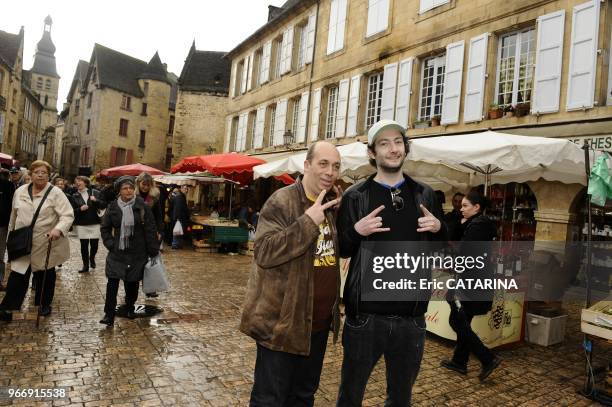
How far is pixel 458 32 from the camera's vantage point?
11.3 meters

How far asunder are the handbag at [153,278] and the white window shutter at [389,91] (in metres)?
9.44

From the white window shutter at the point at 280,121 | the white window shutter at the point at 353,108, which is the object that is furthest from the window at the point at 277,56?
the white window shutter at the point at 353,108

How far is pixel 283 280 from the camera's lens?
2105mm

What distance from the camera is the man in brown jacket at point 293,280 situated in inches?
79.9

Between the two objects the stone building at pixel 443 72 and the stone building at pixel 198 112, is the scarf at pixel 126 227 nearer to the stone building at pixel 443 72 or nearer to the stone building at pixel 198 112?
the stone building at pixel 443 72

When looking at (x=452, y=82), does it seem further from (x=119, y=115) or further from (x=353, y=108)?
(x=119, y=115)

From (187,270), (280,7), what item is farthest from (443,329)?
(280,7)

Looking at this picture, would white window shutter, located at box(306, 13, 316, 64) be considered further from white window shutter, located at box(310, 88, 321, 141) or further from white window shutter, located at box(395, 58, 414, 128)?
white window shutter, located at box(395, 58, 414, 128)

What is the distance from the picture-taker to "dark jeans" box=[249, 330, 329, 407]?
2.13 meters

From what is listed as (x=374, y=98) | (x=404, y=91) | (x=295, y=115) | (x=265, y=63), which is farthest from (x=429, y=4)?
(x=265, y=63)

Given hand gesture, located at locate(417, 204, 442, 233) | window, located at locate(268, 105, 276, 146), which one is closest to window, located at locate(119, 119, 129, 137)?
window, located at locate(268, 105, 276, 146)

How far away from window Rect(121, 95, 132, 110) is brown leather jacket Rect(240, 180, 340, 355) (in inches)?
1709

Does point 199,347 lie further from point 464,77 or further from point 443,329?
point 464,77

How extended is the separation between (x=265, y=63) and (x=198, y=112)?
589 inches
